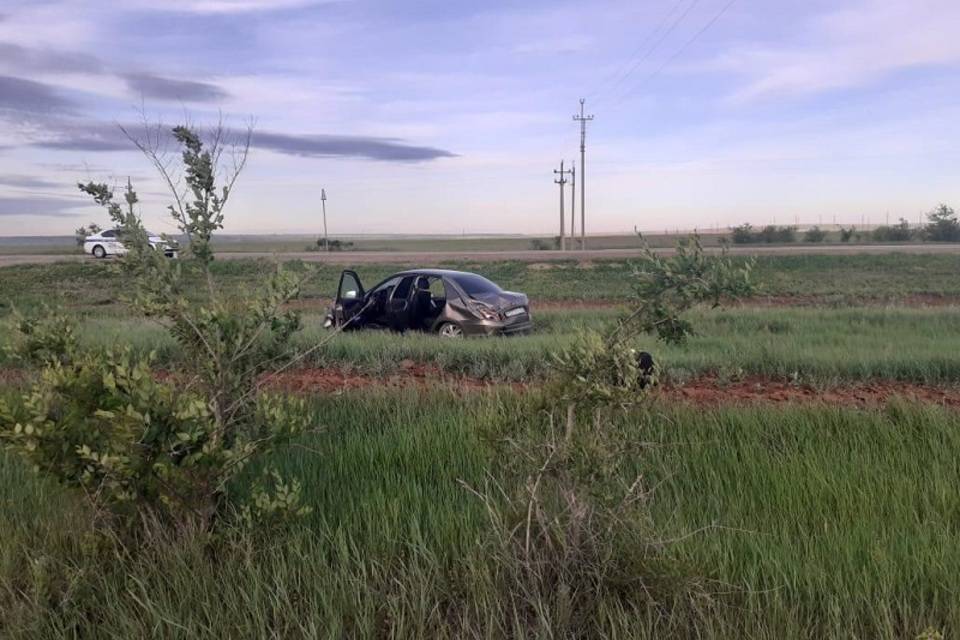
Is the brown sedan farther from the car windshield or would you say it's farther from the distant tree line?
the distant tree line

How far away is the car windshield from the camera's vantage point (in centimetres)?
1388

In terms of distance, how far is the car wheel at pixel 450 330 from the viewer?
13633 mm

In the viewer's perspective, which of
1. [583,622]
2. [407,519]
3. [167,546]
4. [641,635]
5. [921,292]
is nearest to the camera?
[641,635]

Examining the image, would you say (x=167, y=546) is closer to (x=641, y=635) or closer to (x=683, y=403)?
(x=641, y=635)

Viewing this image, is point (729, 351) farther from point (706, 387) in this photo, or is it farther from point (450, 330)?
point (450, 330)

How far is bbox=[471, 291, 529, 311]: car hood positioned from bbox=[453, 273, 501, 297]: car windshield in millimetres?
112

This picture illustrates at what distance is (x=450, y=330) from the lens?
1373 cm

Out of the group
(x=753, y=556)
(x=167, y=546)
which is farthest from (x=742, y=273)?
(x=167, y=546)

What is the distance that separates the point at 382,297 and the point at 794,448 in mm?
9979

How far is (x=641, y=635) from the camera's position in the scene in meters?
3.19

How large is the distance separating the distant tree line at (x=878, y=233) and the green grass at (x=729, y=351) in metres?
48.1

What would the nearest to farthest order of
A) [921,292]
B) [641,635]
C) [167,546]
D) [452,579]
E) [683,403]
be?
[641,635] → [452,579] → [167,546] → [683,403] → [921,292]

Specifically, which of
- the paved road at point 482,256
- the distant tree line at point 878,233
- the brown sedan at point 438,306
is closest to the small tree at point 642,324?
the brown sedan at point 438,306

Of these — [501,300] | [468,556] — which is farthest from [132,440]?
[501,300]
